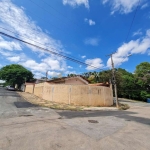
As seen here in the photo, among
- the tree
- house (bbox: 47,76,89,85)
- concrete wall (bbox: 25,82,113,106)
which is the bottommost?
concrete wall (bbox: 25,82,113,106)

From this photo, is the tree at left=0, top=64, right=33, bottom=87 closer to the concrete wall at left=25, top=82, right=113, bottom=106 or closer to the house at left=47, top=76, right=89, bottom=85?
the house at left=47, top=76, right=89, bottom=85

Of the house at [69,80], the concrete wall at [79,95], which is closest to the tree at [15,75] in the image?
the house at [69,80]

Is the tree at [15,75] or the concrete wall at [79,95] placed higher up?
the tree at [15,75]

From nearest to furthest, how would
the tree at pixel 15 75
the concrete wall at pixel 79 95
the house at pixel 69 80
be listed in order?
the concrete wall at pixel 79 95 < the house at pixel 69 80 < the tree at pixel 15 75

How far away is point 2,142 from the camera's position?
410cm

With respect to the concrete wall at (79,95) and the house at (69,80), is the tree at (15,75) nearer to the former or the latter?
the house at (69,80)

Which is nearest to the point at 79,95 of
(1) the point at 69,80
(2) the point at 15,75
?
(1) the point at 69,80

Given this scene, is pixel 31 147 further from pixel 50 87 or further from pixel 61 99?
pixel 50 87

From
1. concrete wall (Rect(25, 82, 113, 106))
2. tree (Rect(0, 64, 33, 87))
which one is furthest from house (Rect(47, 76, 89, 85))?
tree (Rect(0, 64, 33, 87))

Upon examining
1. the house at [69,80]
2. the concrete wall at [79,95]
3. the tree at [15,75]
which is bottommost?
the concrete wall at [79,95]

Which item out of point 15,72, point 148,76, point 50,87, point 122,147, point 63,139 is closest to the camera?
point 122,147

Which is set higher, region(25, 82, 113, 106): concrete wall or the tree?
the tree

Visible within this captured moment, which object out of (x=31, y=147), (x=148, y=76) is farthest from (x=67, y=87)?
(x=148, y=76)

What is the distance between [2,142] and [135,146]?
501 cm
